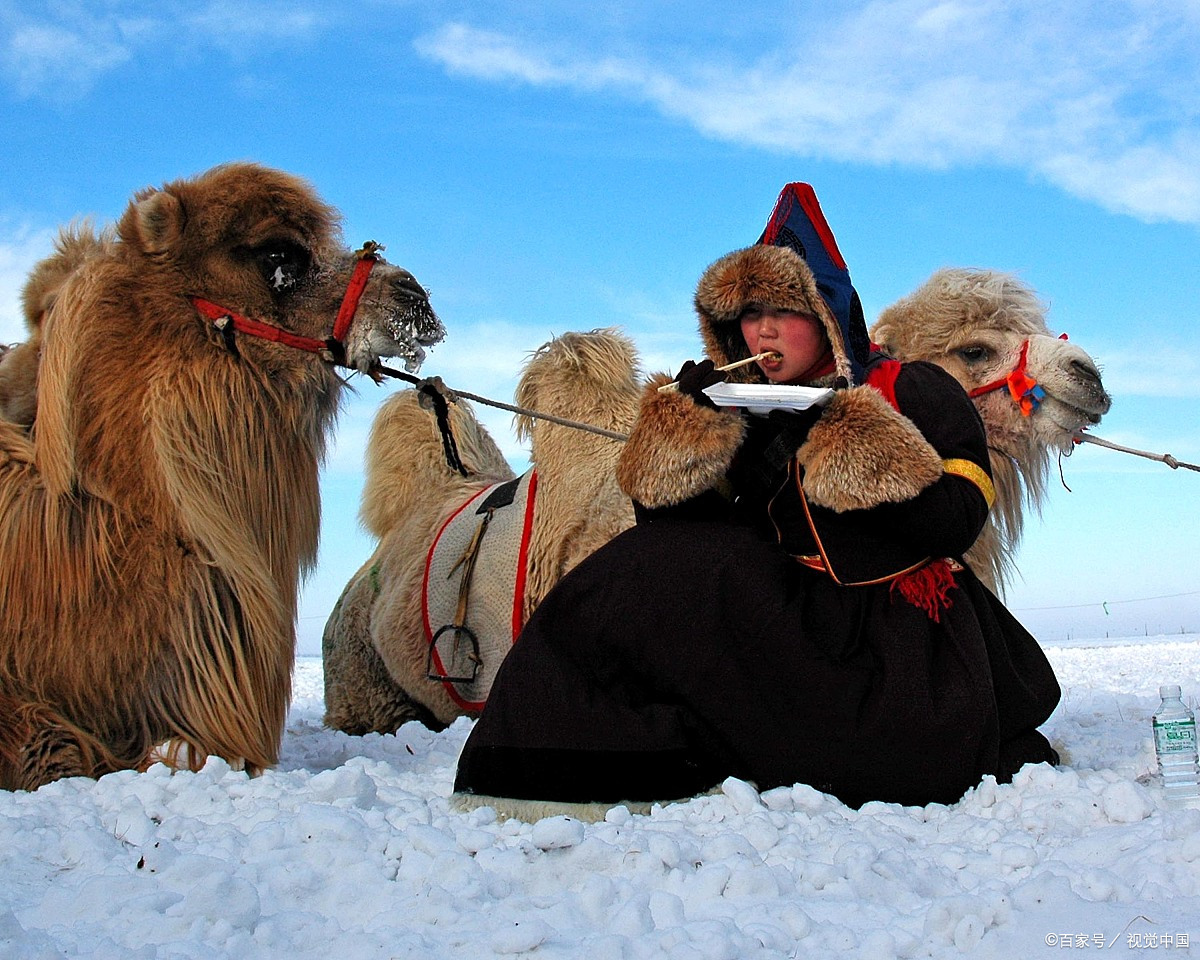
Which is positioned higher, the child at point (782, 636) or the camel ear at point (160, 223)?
the camel ear at point (160, 223)

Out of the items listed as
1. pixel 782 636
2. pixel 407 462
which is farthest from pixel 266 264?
pixel 407 462

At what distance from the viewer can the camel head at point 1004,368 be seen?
190 inches

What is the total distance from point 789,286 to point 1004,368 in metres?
1.98

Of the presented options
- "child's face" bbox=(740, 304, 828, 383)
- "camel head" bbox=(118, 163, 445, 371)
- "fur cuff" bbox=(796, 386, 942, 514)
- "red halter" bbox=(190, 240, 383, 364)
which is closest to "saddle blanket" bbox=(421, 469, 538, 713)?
"camel head" bbox=(118, 163, 445, 371)

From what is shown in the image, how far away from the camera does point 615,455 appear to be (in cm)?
510

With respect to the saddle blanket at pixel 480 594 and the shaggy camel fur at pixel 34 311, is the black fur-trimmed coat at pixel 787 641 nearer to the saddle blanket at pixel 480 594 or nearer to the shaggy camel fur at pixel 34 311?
the saddle blanket at pixel 480 594

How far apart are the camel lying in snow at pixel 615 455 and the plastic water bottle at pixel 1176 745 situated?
6.32 ft

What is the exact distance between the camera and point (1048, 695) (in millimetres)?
3250

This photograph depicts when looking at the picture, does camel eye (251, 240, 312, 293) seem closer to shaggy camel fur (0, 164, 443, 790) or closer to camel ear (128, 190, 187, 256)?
shaggy camel fur (0, 164, 443, 790)

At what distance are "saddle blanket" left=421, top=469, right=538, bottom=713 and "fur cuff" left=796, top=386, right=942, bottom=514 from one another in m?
2.27

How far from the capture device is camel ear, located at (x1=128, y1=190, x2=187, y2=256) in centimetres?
390

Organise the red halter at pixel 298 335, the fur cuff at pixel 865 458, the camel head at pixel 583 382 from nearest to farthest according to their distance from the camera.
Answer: the fur cuff at pixel 865 458
the red halter at pixel 298 335
the camel head at pixel 583 382

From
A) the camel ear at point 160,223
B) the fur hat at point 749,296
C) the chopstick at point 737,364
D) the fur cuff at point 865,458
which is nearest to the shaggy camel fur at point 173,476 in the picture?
the camel ear at point 160,223

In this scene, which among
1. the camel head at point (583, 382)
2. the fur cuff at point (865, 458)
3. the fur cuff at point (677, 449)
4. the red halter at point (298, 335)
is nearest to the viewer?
the fur cuff at point (865, 458)
